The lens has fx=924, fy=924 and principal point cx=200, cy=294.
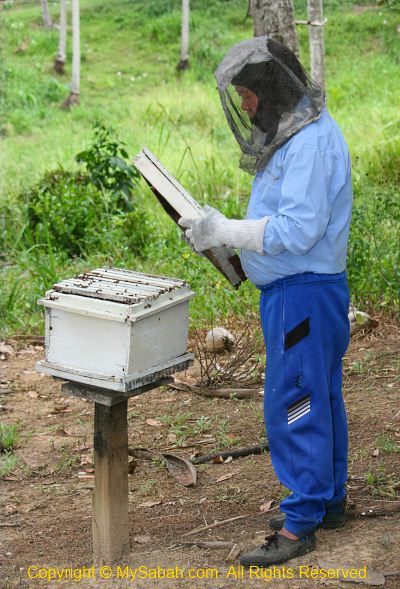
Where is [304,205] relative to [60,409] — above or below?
above

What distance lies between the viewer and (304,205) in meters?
3.36

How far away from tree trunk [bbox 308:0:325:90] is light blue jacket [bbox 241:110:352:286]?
802 cm

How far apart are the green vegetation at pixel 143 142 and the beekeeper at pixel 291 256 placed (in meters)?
2.70

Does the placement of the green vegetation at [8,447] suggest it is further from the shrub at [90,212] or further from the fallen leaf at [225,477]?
the shrub at [90,212]

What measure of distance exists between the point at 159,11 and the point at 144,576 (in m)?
20.1

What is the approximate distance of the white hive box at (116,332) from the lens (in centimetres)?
336

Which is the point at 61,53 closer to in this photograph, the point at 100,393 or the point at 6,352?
the point at 6,352

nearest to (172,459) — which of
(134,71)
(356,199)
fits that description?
(356,199)

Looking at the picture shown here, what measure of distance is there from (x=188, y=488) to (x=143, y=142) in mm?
8982

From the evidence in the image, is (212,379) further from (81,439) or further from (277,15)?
(277,15)

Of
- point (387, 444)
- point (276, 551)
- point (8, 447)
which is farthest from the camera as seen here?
point (8, 447)

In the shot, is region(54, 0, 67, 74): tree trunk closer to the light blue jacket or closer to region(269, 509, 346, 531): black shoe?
the light blue jacket

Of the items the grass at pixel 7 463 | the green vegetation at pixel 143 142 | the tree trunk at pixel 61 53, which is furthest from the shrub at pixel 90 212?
the tree trunk at pixel 61 53

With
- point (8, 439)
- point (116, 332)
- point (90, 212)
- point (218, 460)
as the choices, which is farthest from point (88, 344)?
point (90, 212)
